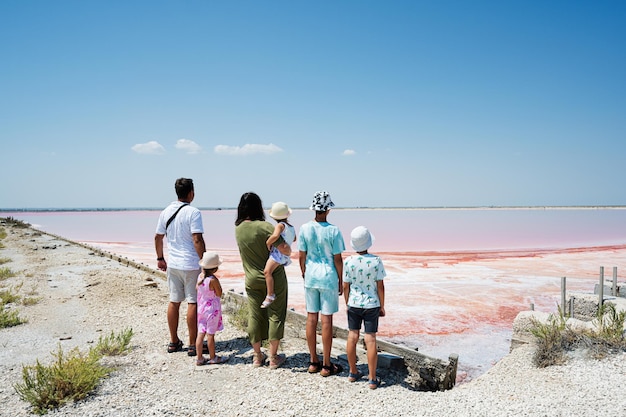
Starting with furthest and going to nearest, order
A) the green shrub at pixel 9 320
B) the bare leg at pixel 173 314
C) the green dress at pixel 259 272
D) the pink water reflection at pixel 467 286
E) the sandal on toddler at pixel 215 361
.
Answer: the pink water reflection at pixel 467 286, the green shrub at pixel 9 320, the bare leg at pixel 173 314, the sandal on toddler at pixel 215 361, the green dress at pixel 259 272

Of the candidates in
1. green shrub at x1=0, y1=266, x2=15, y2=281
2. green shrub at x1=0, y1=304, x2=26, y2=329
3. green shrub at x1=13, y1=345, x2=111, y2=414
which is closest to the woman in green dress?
green shrub at x1=13, y1=345, x2=111, y2=414

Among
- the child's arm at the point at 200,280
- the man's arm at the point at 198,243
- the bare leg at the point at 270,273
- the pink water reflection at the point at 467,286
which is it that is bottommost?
the pink water reflection at the point at 467,286

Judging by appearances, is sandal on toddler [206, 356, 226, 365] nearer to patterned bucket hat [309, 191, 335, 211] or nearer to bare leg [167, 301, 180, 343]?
bare leg [167, 301, 180, 343]

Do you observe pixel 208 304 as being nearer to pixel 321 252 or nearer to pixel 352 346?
pixel 321 252

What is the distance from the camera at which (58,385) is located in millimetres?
3768

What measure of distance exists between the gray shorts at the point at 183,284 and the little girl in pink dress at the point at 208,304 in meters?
0.09

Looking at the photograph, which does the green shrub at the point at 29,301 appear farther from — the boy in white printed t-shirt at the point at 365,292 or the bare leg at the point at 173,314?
the boy in white printed t-shirt at the point at 365,292

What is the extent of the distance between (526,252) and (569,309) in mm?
13174

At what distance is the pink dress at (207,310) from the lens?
4.59 meters

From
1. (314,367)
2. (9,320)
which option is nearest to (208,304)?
(314,367)

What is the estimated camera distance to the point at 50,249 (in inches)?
648

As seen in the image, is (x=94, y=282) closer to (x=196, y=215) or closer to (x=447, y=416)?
(x=196, y=215)

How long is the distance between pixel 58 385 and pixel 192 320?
144 centimetres

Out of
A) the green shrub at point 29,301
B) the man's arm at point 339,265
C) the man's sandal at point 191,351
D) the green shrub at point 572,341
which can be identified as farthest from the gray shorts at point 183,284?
the green shrub at point 29,301
